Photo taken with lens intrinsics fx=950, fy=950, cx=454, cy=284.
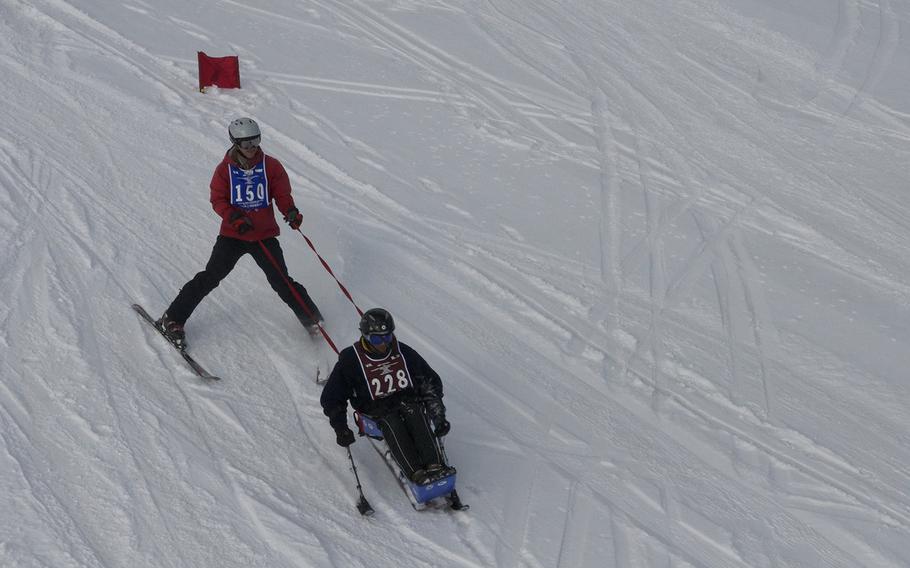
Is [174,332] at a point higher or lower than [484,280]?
lower

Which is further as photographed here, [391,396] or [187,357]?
[187,357]

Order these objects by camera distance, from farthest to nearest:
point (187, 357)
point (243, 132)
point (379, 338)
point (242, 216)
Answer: point (187, 357)
point (242, 216)
point (243, 132)
point (379, 338)

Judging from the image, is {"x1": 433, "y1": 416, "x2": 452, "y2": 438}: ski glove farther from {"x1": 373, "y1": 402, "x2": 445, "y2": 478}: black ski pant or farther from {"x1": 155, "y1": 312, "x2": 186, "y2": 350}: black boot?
{"x1": 155, "y1": 312, "x2": 186, "y2": 350}: black boot

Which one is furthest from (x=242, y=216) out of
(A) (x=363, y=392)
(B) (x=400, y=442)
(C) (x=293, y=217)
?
(B) (x=400, y=442)

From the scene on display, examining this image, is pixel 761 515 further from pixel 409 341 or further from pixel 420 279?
pixel 420 279

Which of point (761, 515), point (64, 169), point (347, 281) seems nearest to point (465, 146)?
point (347, 281)

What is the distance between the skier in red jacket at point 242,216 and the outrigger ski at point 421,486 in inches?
67.0

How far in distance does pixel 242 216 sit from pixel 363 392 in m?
1.76

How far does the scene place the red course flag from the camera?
11766 mm

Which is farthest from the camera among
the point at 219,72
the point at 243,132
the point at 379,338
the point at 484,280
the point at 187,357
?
the point at 219,72

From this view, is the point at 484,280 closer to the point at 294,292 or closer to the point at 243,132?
the point at 294,292

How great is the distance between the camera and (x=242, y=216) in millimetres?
7258

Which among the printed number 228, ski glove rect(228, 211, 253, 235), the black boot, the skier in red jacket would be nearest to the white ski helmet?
the skier in red jacket

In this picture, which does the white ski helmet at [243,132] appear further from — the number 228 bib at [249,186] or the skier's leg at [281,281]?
the skier's leg at [281,281]
